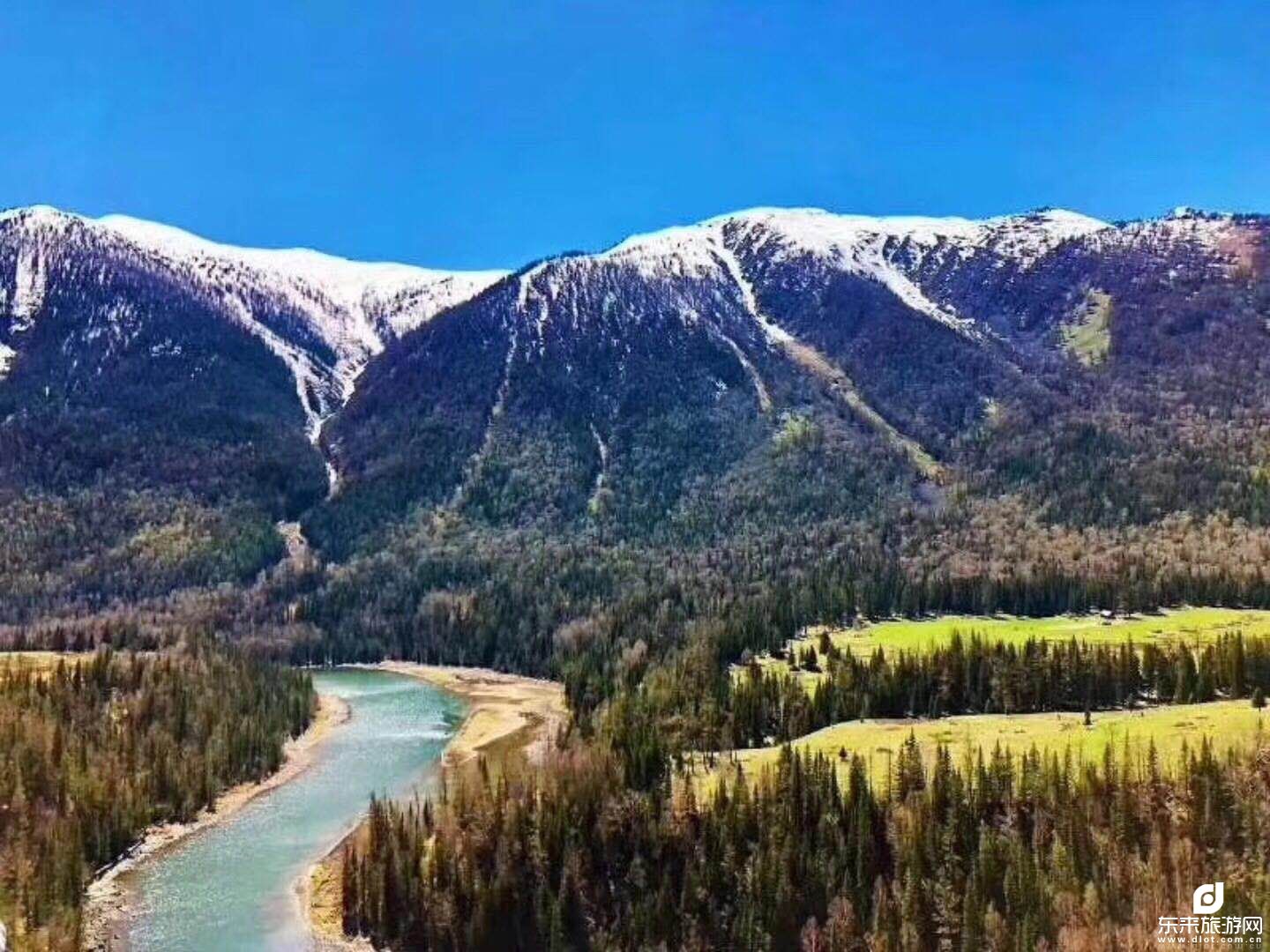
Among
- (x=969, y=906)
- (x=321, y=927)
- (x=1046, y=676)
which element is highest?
(x=1046, y=676)

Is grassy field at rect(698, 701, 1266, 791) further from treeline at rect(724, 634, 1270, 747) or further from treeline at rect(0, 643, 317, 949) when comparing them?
treeline at rect(0, 643, 317, 949)

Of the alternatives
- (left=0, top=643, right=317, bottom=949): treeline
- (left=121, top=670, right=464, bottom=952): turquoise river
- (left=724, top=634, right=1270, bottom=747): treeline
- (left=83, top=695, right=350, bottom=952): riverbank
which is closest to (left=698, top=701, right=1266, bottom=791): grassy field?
(left=724, top=634, right=1270, bottom=747): treeline

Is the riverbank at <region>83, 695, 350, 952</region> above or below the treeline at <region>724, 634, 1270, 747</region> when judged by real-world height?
below

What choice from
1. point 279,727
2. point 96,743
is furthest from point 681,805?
point 279,727

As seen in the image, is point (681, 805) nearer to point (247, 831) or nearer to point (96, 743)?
point (247, 831)

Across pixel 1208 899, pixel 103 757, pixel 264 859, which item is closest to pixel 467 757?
pixel 264 859

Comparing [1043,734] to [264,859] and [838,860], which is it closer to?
[838,860]
